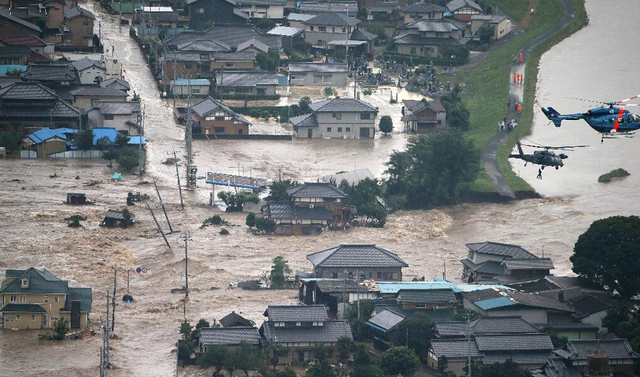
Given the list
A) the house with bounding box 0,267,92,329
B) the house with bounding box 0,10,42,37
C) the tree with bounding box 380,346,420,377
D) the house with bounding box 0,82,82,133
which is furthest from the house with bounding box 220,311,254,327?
the house with bounding box 0,10,42,37

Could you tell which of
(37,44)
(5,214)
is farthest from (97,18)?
(5,214)

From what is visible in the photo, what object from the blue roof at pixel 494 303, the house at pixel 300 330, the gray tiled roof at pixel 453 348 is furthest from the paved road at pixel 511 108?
the gray tiled roof at pixel 453 348

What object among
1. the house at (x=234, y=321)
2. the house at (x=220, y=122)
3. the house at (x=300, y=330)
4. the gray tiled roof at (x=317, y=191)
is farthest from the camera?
the house at (x=220, y=122)

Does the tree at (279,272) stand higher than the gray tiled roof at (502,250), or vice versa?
the gray tiled roof at (502,250)

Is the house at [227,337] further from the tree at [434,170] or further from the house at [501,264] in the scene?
the tree at [434,170]

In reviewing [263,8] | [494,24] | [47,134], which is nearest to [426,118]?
[494,24]

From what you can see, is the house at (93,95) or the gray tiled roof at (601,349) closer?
the gray tiled roof at (601,349)

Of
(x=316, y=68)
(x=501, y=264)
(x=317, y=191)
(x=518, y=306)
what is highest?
(x=316, y=68)

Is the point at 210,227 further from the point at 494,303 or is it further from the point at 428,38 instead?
the point at 428,38
